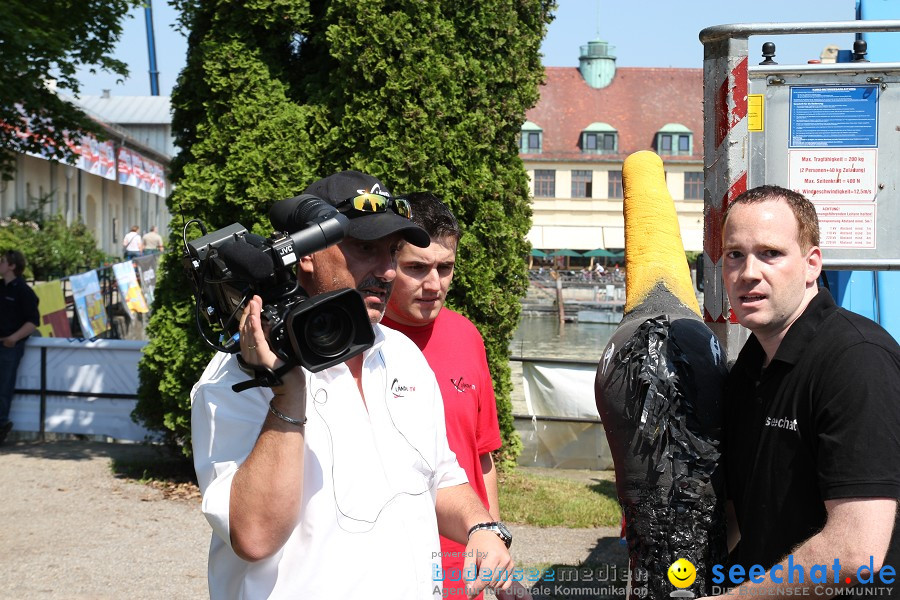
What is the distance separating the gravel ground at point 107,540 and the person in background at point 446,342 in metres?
2.78

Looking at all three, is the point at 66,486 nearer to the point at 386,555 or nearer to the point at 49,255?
the point at 386,555

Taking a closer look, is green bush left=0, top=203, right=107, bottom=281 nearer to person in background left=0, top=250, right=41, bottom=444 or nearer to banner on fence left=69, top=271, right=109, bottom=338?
banner on fence left=69, top=271, right=109, bottom=338

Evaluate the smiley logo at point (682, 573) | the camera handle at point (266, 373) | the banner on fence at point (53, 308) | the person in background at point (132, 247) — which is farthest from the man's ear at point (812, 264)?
the person in background at point (132, 247)

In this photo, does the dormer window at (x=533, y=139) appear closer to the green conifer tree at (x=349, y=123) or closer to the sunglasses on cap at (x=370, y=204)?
the green conifer tree at (x=349, y=123)

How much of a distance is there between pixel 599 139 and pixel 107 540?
220 ft

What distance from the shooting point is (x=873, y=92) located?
3578 millimetres

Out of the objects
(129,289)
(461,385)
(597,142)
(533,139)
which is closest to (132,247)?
(129,289)

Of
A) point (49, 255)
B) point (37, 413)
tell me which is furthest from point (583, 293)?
point (37, 413)

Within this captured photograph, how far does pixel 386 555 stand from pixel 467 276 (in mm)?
6035

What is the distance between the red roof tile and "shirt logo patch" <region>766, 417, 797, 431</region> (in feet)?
227

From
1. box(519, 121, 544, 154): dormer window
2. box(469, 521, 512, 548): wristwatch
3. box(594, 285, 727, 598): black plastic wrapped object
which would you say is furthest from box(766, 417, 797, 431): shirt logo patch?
box(519, 121, 544, 154): dormer window

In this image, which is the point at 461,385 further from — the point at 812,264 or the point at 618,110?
the point at 618,110

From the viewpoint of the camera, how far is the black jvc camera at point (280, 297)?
81.1 inches

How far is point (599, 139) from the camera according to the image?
7100cm
